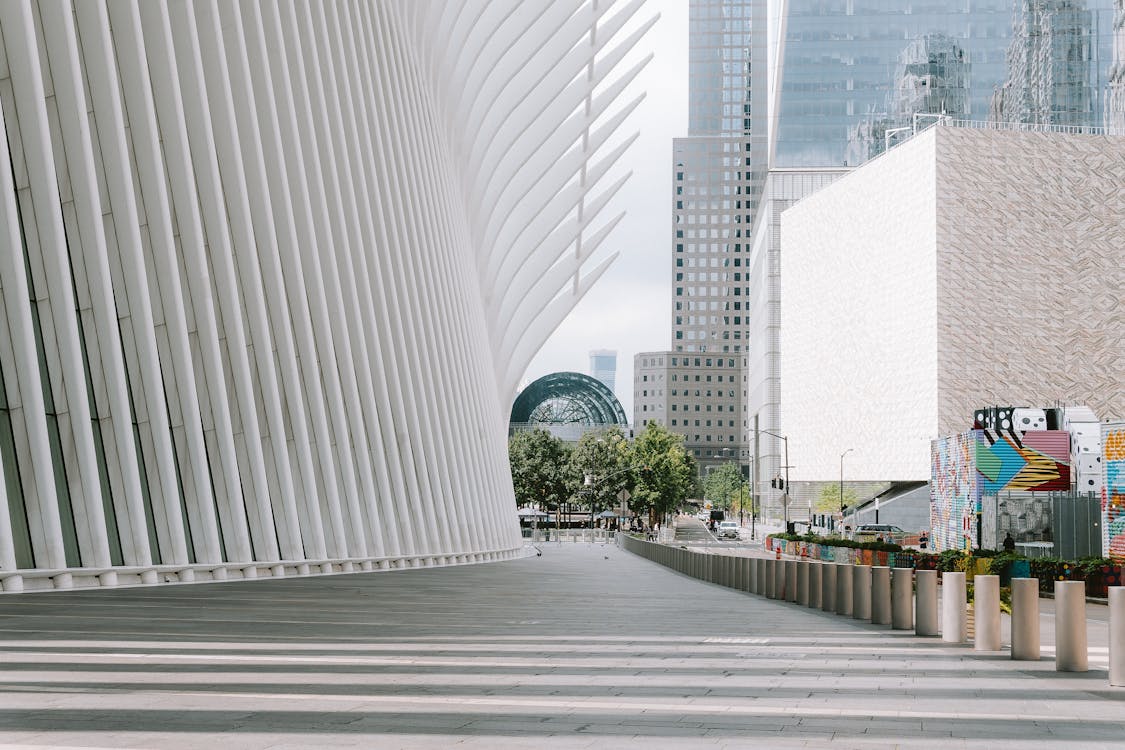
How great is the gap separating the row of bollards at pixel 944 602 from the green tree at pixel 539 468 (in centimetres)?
6835

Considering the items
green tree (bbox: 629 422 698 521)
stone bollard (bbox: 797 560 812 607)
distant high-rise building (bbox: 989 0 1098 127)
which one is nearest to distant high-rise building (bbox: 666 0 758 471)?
green tree (bbox: 629 422 698 521)

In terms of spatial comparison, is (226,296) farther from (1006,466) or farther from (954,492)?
(954,492)

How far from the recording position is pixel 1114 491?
29703mm

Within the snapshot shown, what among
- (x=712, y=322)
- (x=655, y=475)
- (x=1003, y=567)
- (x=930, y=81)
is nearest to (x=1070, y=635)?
(x=1003, y=567)

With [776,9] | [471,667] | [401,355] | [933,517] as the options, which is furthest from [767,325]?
Answer: [471,667]

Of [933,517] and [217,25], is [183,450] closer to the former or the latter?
[217,25]

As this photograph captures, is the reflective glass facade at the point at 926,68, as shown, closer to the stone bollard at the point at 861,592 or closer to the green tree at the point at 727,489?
the green tree at the point at 727,489

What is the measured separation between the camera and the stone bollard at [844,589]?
48.3 ft

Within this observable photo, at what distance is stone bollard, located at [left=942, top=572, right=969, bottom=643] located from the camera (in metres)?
11.3

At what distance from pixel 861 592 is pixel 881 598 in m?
0.81

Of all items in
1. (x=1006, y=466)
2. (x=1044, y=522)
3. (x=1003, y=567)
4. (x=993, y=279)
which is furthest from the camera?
(x=993, y=279)

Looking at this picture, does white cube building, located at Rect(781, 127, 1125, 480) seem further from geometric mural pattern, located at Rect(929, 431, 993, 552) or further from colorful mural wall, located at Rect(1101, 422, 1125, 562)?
colorful mural wall, located at Rect(1101, 422, 1125, 562)

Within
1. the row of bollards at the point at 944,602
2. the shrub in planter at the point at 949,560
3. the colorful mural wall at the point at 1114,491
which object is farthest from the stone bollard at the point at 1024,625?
the colorful mural wall at the point at 1114,491

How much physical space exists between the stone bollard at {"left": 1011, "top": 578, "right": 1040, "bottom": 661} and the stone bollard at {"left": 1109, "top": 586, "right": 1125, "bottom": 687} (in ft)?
5.14
